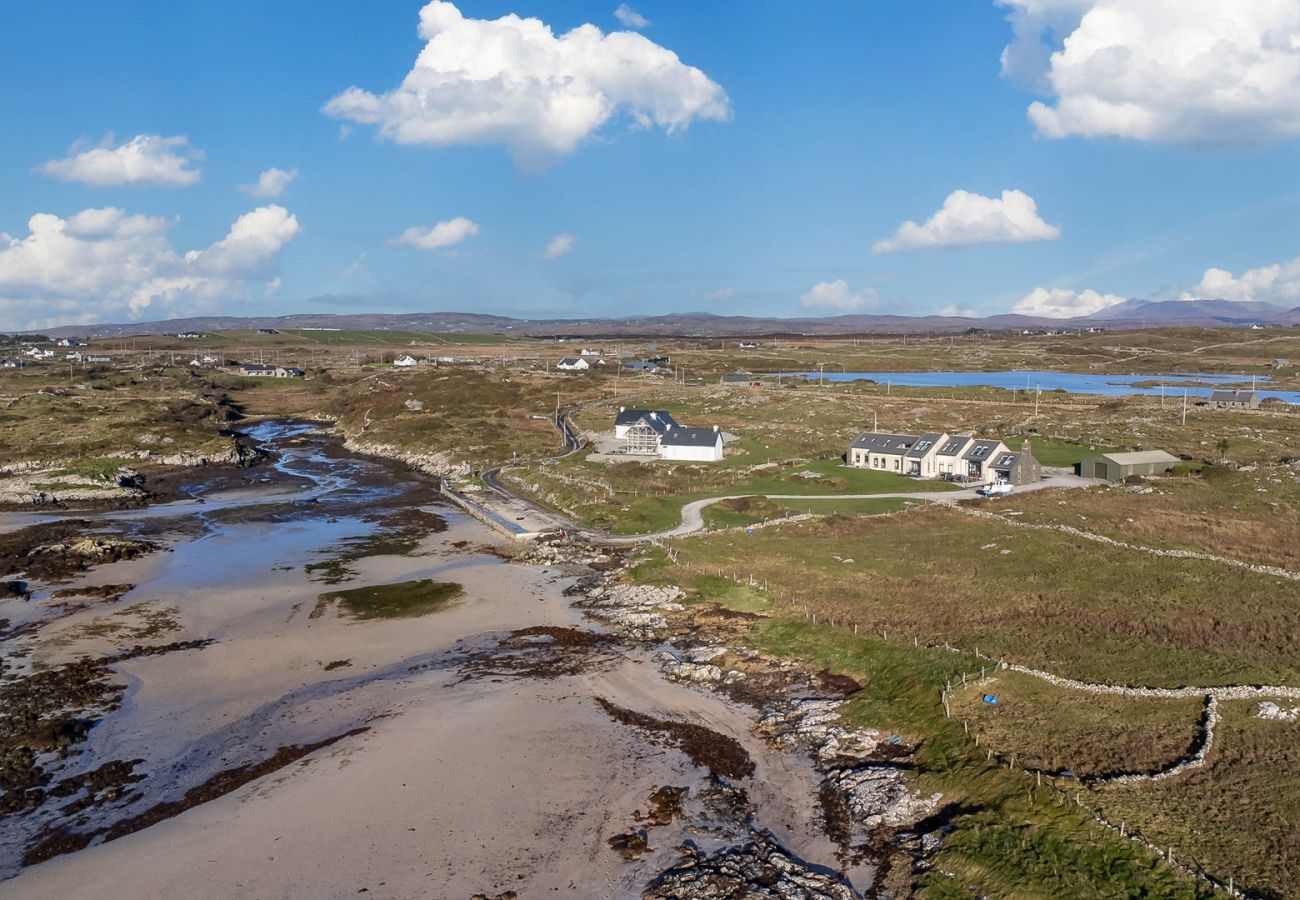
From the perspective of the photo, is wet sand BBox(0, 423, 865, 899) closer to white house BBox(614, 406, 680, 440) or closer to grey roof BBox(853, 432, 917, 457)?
grey roof BBox(853, 432, 917, 457)

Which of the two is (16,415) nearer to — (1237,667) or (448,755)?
(448,755)

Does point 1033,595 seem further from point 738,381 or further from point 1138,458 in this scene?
point 738,381

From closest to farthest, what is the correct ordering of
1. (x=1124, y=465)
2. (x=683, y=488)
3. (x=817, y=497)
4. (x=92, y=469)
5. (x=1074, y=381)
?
(x=817, y=497) < (x=1124, y=465) < (x=683, y=488) < (x=92, y=469) < (x=1074, y=381)

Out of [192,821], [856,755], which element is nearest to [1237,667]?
[856,755]

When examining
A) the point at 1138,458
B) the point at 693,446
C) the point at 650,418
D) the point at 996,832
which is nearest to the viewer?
the point at 996,832

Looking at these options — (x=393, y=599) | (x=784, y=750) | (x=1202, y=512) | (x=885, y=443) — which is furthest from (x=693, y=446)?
(x=784, y=750)

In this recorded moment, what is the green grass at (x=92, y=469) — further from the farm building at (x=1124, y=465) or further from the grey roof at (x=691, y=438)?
the farm building at (x=1124, y=465)

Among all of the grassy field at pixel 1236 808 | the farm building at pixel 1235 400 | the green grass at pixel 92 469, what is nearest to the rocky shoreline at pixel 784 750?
the grassy field at pixel 1236 808
